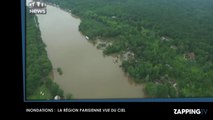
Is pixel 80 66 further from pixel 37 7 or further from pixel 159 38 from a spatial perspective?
pixel 159 38
